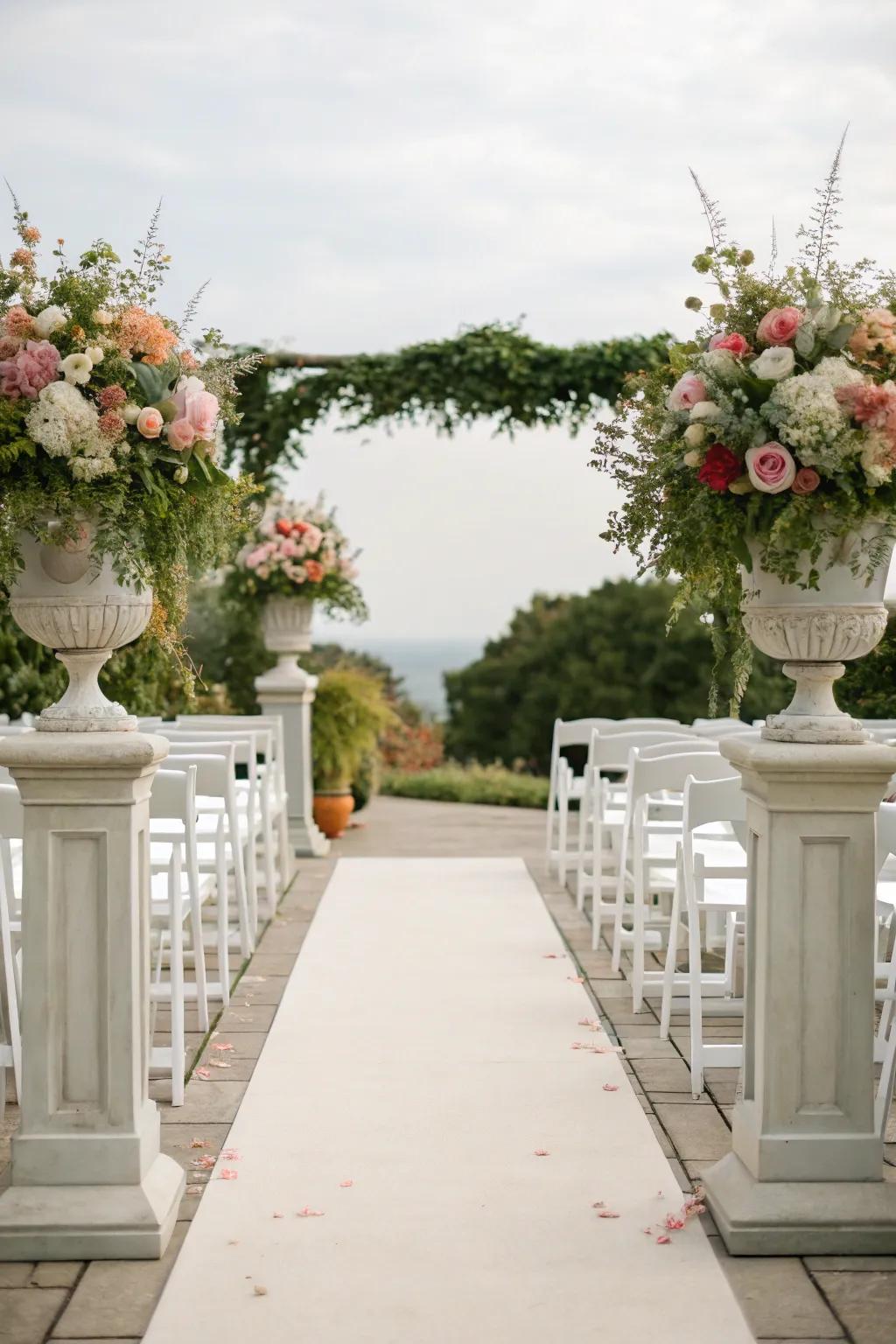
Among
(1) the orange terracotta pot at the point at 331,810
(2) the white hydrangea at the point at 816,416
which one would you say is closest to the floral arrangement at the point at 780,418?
(2) the white hydrangea at the point at 816,416

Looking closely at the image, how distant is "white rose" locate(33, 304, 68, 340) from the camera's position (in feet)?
9.49

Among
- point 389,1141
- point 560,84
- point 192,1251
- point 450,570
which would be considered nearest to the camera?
point 192,1251

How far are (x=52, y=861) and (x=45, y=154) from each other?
699cm

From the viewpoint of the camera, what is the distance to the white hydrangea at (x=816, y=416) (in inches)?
107

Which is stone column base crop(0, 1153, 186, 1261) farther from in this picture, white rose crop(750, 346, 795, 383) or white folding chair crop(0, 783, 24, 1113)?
white rose crop(750, 346, 795, 383)

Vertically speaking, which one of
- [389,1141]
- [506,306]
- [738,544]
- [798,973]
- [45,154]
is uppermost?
[45,154]

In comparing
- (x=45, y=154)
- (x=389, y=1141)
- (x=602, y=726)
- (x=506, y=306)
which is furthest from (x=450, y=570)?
(x=389, y=1141)

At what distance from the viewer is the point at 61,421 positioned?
110 inches

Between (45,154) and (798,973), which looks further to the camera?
(45,154)

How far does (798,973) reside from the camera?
118 inches

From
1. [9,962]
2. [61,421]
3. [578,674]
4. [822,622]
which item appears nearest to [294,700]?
[9,962]

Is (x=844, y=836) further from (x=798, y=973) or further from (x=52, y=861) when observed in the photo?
(x=52, y=861)

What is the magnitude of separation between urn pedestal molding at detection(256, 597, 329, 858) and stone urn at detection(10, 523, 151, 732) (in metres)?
5.38

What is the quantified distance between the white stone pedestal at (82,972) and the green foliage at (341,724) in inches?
244
